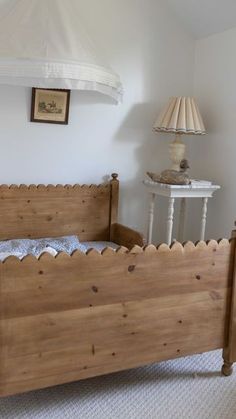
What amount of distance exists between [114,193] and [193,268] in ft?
4.87

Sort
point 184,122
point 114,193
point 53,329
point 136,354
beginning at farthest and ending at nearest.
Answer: point 114,193 < point 184,122 < point 136,354 < point 53,329

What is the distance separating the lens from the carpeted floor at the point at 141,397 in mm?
1928

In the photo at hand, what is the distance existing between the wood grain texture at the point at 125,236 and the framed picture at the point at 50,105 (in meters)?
0.92

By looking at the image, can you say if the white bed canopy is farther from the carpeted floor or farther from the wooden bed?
the carpeted floor

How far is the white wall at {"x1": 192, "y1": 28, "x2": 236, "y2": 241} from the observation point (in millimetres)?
3336

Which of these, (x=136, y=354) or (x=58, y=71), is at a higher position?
(x=58, y=71)

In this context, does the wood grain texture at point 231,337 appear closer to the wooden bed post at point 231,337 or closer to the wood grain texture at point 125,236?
the wooden bed post at point 231,337

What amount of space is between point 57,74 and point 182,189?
1.24 meters

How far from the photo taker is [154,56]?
3.54 metres

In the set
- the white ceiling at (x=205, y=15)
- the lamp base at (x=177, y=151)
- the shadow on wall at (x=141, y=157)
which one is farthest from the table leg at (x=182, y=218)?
the white ceiling at (x=205, y=15)

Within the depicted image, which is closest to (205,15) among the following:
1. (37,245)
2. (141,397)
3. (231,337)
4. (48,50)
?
(48,50)

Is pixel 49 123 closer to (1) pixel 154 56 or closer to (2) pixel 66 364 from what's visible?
(1) pixel 154 56

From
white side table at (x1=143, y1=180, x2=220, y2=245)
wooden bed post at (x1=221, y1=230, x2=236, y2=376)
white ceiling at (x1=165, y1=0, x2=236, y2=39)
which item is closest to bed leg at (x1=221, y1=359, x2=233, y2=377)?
wooden bed post at (x1=221, y1=230, x2=236, y2=376)

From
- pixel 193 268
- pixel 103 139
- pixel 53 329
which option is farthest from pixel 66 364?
pixel 103 139
